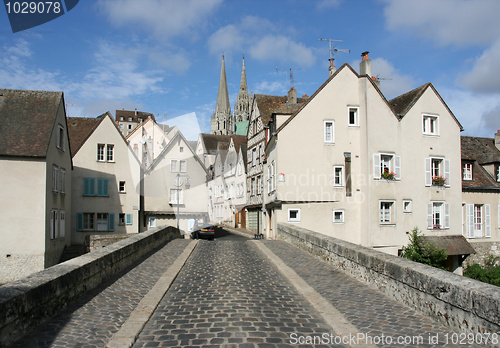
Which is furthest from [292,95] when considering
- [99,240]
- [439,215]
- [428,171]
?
[99,240]

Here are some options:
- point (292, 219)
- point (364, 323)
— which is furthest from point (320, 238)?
point (292, 219)

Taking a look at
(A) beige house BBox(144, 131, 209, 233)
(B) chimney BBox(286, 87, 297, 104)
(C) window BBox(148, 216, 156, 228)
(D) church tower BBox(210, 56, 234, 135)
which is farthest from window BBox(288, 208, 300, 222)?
(D) church tower BBox(210, 56, 234, 135)

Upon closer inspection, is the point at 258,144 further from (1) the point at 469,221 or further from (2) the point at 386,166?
(1) the point at 469,221

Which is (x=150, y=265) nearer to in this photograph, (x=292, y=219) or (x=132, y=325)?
(x=132, y=325)

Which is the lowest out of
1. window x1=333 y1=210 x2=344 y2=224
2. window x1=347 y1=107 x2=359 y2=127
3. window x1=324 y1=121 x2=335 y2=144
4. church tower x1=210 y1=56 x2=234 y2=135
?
window x1=333 y1=210 x2=344 y2=224

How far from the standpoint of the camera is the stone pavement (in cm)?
521

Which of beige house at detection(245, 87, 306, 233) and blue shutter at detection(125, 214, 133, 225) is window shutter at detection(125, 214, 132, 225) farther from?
beige house at detection(245, 87, 306, 233)

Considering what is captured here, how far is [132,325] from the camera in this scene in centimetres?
573

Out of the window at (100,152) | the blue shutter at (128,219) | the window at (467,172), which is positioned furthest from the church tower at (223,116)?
the window at (467,172)

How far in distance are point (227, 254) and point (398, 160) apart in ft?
52.1

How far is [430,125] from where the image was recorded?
27.2m

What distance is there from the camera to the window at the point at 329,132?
84.0 ft

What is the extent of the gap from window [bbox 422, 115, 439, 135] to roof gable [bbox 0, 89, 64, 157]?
22.3 meters

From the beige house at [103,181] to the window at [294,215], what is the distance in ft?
45.7
